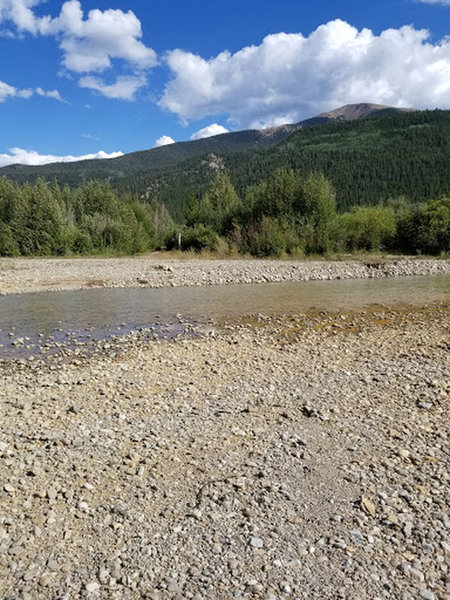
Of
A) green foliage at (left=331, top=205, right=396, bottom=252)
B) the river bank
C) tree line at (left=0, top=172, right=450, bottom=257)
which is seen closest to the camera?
the river bank

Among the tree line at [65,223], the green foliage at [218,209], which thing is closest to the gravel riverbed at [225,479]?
the tree line at [65,223]

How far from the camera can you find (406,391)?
7930 millimetres

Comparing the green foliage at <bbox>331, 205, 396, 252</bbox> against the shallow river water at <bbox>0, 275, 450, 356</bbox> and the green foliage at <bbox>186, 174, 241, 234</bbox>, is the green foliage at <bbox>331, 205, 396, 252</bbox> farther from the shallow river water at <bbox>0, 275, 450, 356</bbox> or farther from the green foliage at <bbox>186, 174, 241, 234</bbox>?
the shallow river water at <bbox>0, 275, 450, 356</bbox>

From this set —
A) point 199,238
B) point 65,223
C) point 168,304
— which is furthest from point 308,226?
point 168,304

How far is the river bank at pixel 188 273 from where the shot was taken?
83.3 ft

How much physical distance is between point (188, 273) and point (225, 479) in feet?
81.4

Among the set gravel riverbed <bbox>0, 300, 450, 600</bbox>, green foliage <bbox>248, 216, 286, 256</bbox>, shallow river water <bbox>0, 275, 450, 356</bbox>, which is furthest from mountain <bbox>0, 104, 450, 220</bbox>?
gravel riverbed <bbox>0, 300, 450, 600</bbox>

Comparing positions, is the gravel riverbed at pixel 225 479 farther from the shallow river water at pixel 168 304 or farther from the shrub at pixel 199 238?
the shrub at pixel 199 238

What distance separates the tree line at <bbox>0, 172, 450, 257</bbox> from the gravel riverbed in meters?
32.5

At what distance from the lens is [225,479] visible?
515 centimetres

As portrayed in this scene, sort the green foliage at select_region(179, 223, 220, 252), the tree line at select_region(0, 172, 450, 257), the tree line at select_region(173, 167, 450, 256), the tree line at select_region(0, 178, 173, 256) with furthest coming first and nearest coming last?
1. the tree line at select_region(0, 178, 173, 256)
2. the green foliage at select_region(179, 223, 220, 252)
3. the tree line at select_region(0, 172, 450, 257)
4. the tree line at select_region(173, 167, 450, 256)

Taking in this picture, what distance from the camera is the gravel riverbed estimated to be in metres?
3.73

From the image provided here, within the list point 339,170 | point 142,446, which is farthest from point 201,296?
point 339,170

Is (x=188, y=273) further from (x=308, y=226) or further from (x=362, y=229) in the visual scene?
(x=362, y=229)
